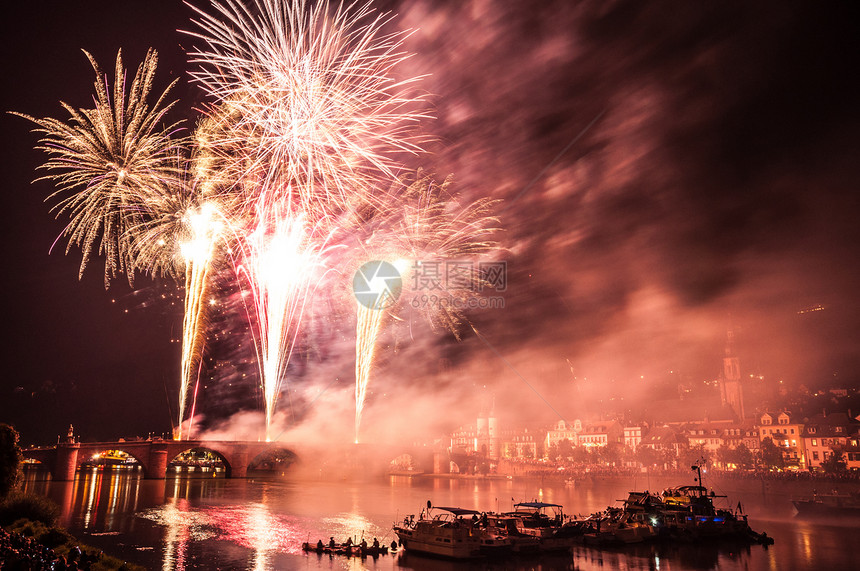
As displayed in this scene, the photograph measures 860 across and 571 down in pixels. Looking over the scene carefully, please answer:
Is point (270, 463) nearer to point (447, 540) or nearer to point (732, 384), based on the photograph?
point (447, 540)

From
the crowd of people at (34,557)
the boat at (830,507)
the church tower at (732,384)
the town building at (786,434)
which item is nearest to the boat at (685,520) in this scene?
the boat at (830,507)

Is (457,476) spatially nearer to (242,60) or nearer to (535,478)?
(535,478)

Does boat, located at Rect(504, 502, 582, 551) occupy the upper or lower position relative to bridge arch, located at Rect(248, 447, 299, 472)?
upper

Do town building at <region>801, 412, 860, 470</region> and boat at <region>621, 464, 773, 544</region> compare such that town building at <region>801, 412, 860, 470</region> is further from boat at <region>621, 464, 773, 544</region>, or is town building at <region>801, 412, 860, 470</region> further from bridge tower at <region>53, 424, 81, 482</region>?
bridge tower at <region>53, 424, 81, 482</region>

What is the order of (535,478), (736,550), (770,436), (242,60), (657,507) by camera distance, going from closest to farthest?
(242,60) → (736,550) → (657,507) → (770,436) → (535,478)

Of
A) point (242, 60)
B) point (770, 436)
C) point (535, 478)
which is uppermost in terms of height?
point (242, 60)

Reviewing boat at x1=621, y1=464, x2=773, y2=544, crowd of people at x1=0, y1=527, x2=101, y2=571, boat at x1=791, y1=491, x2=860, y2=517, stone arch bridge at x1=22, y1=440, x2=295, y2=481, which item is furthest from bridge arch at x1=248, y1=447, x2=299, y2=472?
crowd of people at x1=0, y1=527, x2=101, y2=571

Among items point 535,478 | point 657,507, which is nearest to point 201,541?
point 657,507

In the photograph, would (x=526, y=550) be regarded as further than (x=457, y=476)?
No
